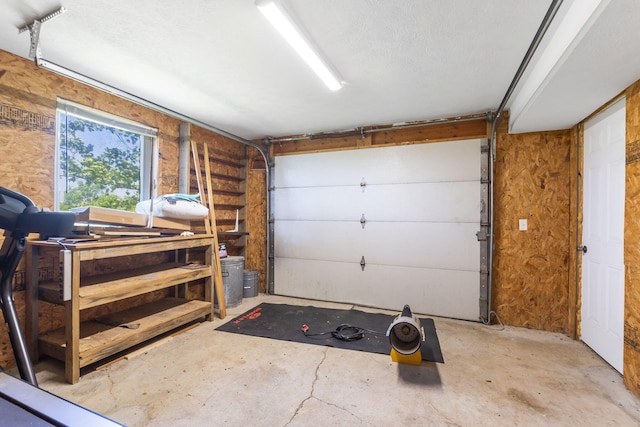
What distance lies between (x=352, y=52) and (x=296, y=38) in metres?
0.52

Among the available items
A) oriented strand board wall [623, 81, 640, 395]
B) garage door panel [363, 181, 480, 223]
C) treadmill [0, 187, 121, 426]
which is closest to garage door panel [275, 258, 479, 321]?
garage door panel [363, 181, 480, 223]

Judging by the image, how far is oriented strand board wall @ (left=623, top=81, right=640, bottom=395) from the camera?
2.12 meters

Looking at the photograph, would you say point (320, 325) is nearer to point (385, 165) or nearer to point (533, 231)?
point (385, 165)

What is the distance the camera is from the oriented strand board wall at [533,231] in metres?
3.30

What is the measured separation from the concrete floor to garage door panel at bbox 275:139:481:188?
210 cm

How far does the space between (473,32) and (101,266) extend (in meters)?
3.88

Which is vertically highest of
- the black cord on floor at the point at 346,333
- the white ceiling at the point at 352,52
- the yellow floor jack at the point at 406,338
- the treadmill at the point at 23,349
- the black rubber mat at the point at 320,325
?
the white ceiling at the point at 352,52

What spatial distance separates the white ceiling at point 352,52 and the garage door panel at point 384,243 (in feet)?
4.90

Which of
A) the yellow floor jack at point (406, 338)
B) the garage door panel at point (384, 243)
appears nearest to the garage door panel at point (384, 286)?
the garage door panel at point (384, 243)

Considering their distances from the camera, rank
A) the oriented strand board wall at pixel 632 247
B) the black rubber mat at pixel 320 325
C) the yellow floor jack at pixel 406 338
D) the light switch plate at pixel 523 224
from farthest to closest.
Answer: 1. the light switch plate at pixel 523 224
2. the black rubber mat at pixel 320 325
3. the yellow floor jack at pixel 406 338
4. the oriented strand board wall at pixel 632 247

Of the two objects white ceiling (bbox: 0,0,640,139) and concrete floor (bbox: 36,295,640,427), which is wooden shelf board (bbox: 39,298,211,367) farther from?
white ceiling (bbox: 0,0,640,139)

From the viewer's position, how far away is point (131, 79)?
9.13 feet

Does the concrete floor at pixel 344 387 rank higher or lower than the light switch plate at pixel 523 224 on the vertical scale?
lower

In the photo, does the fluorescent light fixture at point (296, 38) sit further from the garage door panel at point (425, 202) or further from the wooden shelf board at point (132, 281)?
the wooden shelf board at point (132, 281)
